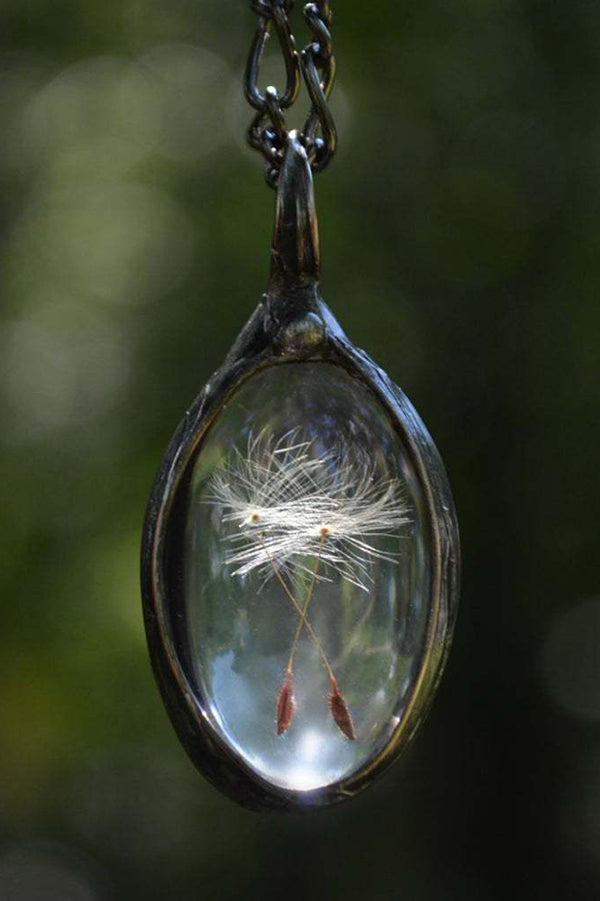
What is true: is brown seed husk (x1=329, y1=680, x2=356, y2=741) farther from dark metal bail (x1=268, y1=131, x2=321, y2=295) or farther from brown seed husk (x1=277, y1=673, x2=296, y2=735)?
dark metal bail (x1=268, y1=131, x2=321, y2=295)

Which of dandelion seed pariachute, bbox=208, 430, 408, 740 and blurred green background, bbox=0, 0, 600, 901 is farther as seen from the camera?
blurred green background, bbox=0, 0, 600, 901

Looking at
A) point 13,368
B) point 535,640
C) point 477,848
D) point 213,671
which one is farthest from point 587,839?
point 213,671

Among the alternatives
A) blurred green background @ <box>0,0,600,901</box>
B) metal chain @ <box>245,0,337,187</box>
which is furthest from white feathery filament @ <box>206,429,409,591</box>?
blurred green background @ <box>0,0,600,901</box>

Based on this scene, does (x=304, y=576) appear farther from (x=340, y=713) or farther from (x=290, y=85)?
(x=290, y=85)

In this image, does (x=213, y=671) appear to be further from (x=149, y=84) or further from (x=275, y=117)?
(x=149, y=84)

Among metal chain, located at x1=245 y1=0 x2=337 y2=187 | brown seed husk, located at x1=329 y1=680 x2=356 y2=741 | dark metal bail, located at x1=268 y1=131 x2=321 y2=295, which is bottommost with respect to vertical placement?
brown seed husk, located at x1=329 y1=680 x2=356 y2=741

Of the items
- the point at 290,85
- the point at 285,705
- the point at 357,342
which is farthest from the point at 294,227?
the point at 357,342

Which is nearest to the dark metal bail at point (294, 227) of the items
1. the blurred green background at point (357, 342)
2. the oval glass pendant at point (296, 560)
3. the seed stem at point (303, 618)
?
the oval glass pendant at point (296, 560)

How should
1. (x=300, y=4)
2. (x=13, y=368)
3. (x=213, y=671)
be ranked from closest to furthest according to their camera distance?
(x=213, y=671) → (x=300, y=4) → (x=13, y=368)
